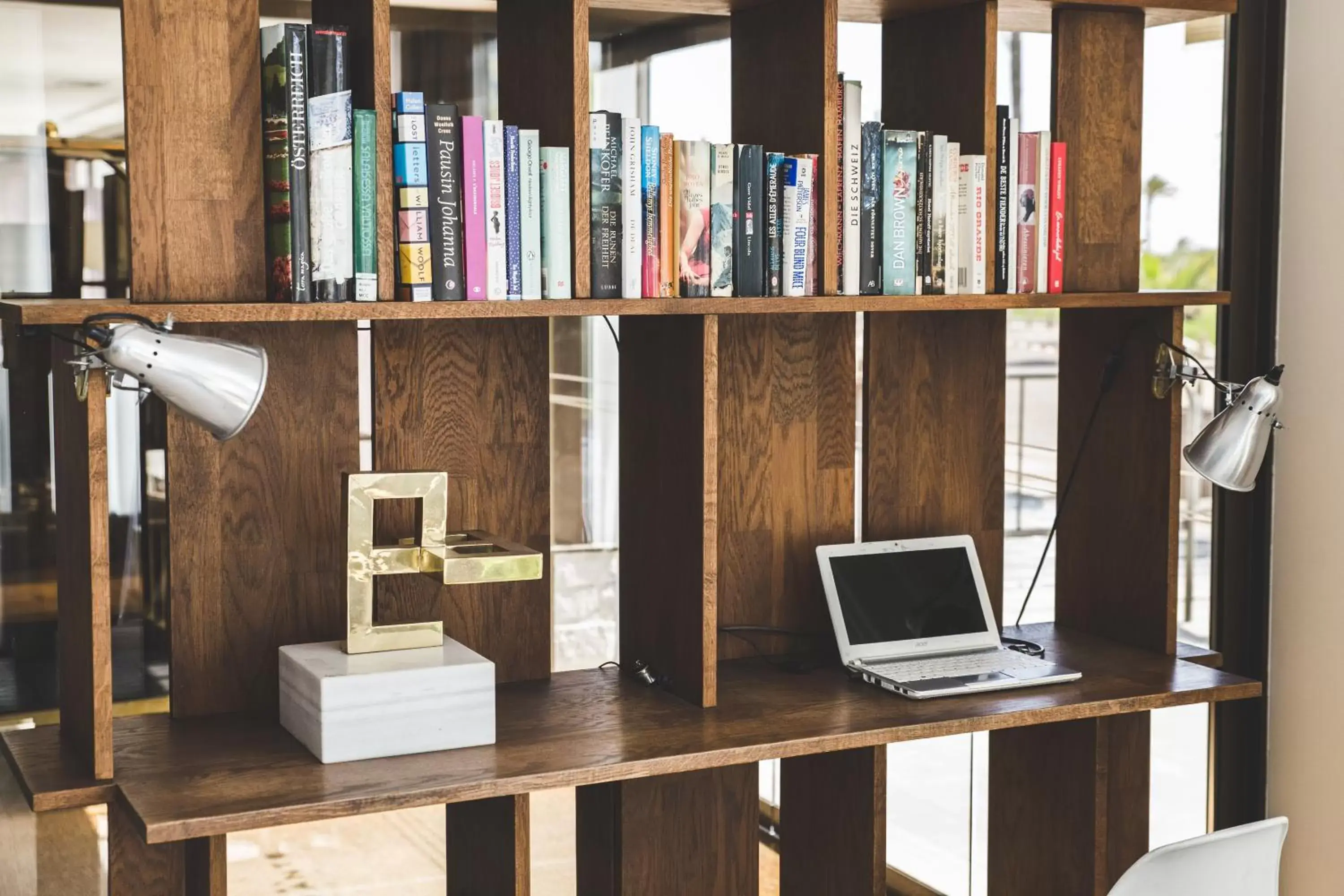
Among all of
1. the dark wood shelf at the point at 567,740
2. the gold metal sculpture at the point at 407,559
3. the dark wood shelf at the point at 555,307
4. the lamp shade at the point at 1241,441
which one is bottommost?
the dark wood shelf at the point at 567,740

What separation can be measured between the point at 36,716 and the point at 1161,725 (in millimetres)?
2139

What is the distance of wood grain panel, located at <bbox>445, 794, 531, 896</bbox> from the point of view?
202cm

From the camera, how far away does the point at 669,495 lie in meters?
2.25

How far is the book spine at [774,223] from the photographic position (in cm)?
219

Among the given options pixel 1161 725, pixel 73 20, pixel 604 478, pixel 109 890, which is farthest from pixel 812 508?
pixel 73 20

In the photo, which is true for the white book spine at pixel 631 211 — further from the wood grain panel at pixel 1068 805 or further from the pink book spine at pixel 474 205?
the wood grain panel at pixel 1068 805

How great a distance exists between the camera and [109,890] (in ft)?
6.24

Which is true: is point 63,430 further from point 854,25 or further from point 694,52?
point 854,25

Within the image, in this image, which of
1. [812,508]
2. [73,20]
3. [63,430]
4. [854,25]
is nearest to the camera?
[63,430]

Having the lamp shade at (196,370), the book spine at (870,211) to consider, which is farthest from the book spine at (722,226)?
the lamp shade at (196,370)

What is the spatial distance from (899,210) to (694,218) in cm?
36

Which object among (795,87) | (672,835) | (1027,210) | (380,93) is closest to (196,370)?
(380,93)

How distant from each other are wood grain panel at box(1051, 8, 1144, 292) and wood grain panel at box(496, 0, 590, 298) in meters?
0.93

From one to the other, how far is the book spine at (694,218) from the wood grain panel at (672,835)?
85 centimetres
